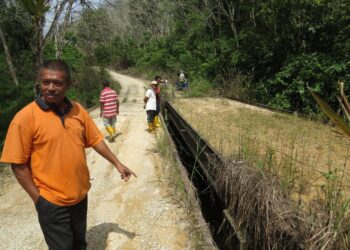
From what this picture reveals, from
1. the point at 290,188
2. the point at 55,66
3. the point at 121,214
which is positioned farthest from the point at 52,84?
the point at 290,188

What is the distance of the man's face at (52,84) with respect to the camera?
268cm

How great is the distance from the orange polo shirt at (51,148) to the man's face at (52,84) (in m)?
0.07

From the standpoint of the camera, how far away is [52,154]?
8.78ft

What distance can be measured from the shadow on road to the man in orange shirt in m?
1.38

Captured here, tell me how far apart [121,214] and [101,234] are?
56 cm

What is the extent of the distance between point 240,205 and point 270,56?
1178 centimetres

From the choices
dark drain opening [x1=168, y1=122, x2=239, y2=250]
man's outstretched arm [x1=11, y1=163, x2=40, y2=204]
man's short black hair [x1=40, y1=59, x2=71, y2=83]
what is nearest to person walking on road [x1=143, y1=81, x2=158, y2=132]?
dark drain opening [x1=168, y1=122, x2=239, y2=250]

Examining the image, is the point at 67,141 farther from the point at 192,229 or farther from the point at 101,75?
the point at 101,75

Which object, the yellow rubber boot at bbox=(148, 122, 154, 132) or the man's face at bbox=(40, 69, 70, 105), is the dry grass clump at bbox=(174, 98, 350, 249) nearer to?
the yellow rubber boot at bbox=(148, 122, 154, 132)

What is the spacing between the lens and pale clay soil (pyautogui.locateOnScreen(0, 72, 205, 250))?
4.30 m

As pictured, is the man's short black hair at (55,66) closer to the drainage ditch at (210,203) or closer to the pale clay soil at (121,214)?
the pale clay soil at (121,214)

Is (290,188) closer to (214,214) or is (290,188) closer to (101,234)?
(214,214)

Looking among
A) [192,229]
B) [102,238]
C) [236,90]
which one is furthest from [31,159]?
[236,90]

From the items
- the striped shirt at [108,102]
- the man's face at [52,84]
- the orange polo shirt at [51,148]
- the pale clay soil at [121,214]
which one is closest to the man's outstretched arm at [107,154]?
the orange polo shirt at [51,148]
